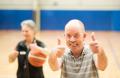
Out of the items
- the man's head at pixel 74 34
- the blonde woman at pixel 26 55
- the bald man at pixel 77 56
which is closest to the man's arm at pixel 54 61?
the bald man at pixel 77 56

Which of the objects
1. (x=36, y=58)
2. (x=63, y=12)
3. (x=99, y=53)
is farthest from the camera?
(x=63, y=12)

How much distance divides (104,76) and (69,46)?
125 inches

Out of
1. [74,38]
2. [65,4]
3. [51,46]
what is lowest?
[51,46]

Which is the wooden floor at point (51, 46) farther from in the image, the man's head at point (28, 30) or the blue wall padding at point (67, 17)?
the man's head at point (28, 30)

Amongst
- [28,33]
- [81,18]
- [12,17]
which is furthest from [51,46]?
[28,33]

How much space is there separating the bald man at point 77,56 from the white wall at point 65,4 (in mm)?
7792

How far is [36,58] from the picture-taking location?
2842mm

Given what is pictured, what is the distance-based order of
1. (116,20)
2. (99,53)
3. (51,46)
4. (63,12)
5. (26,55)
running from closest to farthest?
(99,53)
(26,55)
(51,46)
(116,20)
(63,12)

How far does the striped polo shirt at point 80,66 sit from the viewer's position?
2.04m

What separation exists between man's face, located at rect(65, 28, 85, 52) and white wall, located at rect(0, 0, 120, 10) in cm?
783

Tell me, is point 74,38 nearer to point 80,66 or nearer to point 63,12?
point 80,66

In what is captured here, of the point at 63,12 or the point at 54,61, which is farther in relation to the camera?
the point at 63,12

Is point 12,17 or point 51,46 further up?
point 12,17

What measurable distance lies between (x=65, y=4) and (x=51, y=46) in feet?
9.75
